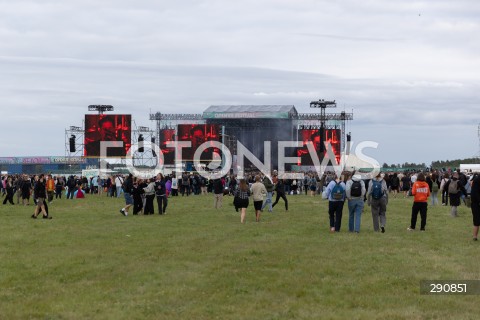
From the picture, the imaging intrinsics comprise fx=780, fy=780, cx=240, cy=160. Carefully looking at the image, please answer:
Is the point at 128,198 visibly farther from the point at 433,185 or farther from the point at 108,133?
the point at 108,133

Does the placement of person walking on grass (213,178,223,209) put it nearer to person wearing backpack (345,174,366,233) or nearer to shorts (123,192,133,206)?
shorts (123,192,133,206)

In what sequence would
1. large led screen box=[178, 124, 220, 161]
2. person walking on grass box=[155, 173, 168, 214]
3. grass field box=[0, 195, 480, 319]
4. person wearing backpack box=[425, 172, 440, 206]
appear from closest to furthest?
grass field box=[0, 195, 480, 319] < person walking on grass box=[155, 173, 168, 214] < person wearing backpack box=[425, 172, 440, 206] < large led screen box=[178, 124, 220, 161]

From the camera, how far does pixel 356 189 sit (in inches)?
786

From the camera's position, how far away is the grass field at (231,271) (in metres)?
9.82

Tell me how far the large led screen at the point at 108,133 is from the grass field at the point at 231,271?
89.9 ft

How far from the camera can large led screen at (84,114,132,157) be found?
5041 centimetres

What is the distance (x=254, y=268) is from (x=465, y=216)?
15.1m

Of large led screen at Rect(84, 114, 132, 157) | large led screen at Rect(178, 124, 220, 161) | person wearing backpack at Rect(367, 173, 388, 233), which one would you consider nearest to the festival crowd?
person wearing backpack at Rect(367, 173, 388, 233)

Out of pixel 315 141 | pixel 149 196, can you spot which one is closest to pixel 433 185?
pixel 149 196

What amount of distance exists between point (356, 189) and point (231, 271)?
25.2 ft

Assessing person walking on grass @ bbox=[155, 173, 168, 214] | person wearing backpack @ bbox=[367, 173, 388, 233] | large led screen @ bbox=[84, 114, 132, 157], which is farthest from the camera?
large led screen @ bbox=[84, 114, 132, 157]

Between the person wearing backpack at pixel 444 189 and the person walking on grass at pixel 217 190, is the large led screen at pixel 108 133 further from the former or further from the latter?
the person wearing backpack at pixel 444 189

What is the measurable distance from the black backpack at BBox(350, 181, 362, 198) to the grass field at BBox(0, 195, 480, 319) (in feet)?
3.68

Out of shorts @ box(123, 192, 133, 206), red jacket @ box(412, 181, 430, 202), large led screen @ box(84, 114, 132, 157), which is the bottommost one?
shorts @ box(123, 192, 133, 206)
